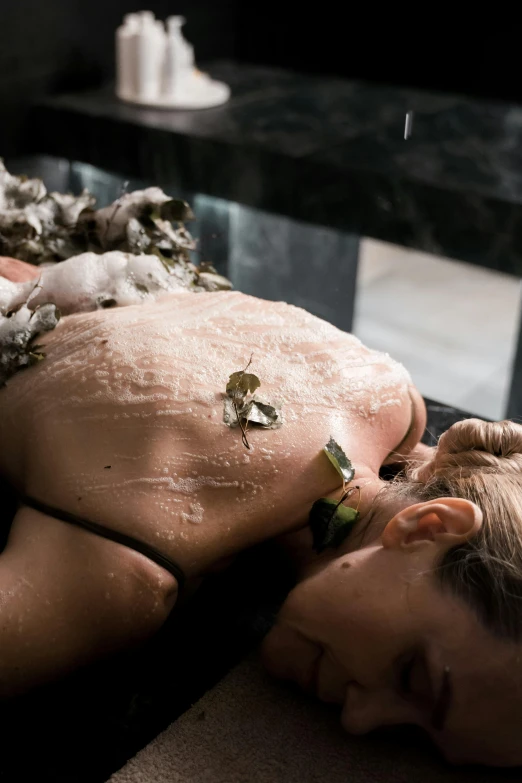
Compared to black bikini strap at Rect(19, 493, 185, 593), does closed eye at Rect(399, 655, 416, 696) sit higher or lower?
lower

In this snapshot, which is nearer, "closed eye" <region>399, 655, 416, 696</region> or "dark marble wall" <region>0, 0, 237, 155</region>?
"closed eye" <region>399, 655, 416, 696</region>

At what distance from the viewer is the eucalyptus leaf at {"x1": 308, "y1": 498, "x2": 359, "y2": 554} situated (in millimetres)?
1072

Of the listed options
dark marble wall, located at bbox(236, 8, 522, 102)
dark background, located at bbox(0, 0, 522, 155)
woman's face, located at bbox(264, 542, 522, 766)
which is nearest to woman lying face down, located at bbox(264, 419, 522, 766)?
woman's face, located at bbox(264, 542, 522, 766)

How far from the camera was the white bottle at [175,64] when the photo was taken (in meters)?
3.45

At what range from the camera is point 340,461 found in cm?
112

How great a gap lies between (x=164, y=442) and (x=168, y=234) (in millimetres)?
774

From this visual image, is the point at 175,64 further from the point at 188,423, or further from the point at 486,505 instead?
the point at 486,505

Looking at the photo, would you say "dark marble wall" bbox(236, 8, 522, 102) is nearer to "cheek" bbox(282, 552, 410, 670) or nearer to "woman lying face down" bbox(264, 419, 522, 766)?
"woman lying face down" bbox(264, 419, 522, 766)

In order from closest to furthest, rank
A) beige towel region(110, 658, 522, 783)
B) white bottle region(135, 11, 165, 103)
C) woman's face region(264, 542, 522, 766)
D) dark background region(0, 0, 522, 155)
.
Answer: woman's face region(264, 542, 522, 766) → beige towel region(110, 658, 522, 783) → white bottle region(135, 11, 165, 103) → dark background region(0, 0, 522, 155)

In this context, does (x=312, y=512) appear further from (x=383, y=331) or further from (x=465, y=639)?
(x=383, y=331)

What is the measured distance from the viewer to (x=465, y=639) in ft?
2.89

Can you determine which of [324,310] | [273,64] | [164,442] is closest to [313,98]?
[273,64]

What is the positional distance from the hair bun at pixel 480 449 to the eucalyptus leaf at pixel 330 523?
0.36ft

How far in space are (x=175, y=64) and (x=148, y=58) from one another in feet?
0.37
